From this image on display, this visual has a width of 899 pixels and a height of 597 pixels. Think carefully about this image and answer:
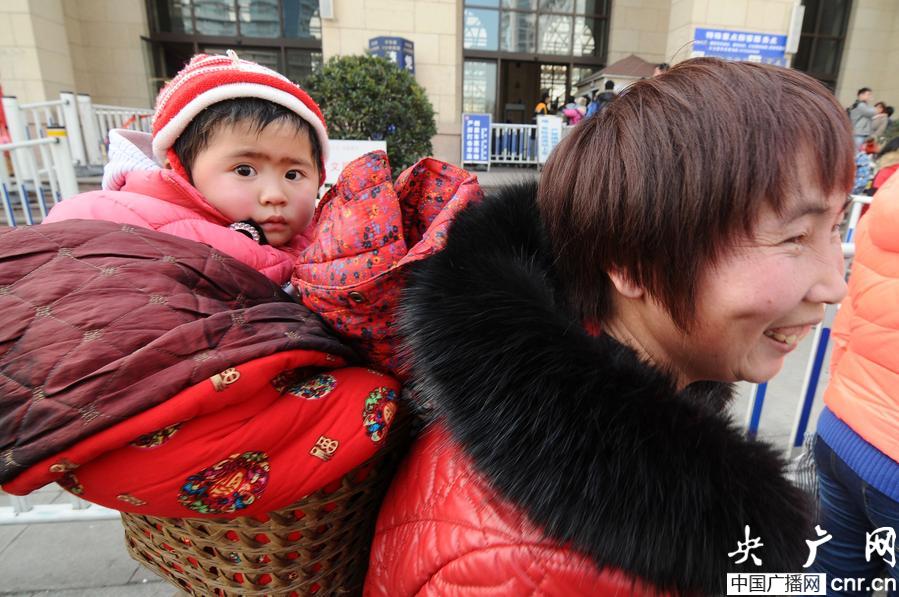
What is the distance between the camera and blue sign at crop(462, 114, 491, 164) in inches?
427

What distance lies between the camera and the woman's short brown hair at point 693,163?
82 cm

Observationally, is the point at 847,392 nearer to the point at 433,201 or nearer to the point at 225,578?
the point at 433,201

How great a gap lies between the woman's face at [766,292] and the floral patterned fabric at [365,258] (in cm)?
50

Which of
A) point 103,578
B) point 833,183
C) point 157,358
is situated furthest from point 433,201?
point 103,578

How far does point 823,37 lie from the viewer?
14641 mm

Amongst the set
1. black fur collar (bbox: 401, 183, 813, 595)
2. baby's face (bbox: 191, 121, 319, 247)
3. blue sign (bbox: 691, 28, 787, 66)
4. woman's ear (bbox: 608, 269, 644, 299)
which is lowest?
black fur collar (bbox: 401, 183, 813, 595)

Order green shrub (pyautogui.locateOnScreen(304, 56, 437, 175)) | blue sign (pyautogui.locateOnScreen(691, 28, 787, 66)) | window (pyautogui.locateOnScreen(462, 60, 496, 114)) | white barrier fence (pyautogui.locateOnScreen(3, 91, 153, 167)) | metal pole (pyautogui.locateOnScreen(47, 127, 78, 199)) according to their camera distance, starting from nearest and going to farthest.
Answer: metal pole (pyautogui.locateOnScreen(47, 127, 78, 199))
green shrub (pyautogui.locateOnScreen(304, 56, 437, 175))
white barrier fence (pyautogui.locateOnScreen(3, 91, 153, 167))
blue sign (pyautogui.locateOnScreen(691, 28, 787, 66))
window (pyautogui.locateOnScreen(462, 60, 496, 114))

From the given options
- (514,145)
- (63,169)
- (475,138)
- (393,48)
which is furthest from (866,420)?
(514,145)

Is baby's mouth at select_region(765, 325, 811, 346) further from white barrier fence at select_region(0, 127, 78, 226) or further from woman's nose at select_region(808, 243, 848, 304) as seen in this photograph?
white barrier fence at select_region(0, 127, 78, 226)

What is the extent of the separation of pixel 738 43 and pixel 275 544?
12722 mm

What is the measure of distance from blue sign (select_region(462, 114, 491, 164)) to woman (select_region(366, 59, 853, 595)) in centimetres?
1033

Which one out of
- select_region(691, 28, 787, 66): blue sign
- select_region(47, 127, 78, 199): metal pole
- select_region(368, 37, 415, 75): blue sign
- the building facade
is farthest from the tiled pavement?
select_region(691, 28, 787, 66): blue sign

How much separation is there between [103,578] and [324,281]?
2.34m

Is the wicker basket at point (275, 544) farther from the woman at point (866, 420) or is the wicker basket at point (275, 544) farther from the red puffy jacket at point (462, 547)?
the woman at point (866, 420)
